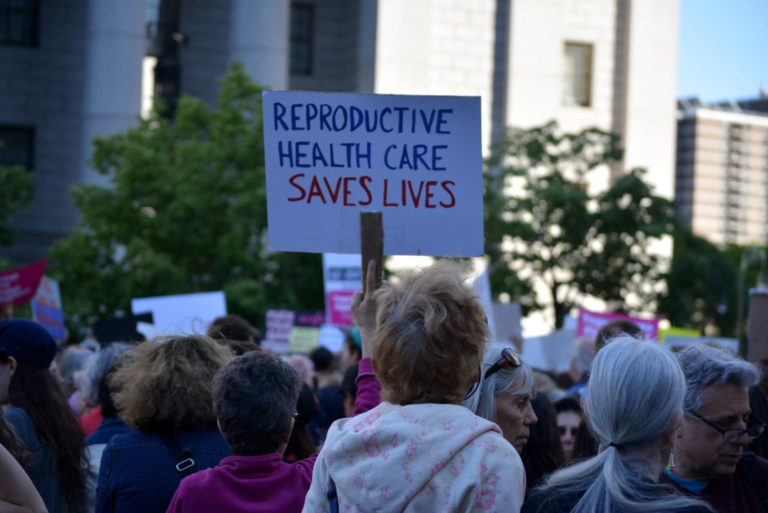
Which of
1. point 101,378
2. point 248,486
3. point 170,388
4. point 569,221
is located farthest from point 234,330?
point 569,221

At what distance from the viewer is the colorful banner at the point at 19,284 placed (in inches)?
540

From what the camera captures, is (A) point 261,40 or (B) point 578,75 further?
(B) point 578,75

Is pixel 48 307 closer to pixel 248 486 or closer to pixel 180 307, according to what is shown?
pixel 180 307

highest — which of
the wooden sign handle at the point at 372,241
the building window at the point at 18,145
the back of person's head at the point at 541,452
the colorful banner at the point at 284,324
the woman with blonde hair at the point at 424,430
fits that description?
the building window at the point at 18,145

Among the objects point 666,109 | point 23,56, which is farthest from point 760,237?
point 23,56

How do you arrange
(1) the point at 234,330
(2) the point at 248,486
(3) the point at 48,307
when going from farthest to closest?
(3) the point at 48,307 < (1) the point at 234,330 < (2) the point at 248,486

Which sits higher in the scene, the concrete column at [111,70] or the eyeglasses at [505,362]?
the concrete column at [111,70]

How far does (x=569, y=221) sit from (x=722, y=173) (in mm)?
117465

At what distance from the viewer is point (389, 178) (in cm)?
433

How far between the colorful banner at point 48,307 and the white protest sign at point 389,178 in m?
9.67

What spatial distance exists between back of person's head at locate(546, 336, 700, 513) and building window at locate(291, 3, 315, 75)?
111 ft

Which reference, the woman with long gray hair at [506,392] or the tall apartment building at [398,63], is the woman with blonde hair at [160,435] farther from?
the tall apartment building at [398,63]

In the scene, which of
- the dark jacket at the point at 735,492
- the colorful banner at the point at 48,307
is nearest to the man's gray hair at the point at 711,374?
the dark jacket at the point at 735,492

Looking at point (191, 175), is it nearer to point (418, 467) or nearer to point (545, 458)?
point (545, 458)
